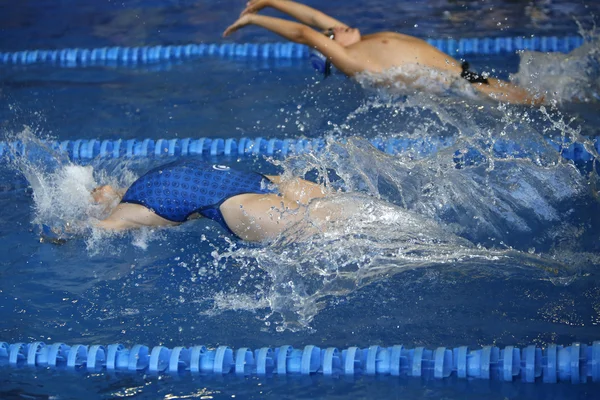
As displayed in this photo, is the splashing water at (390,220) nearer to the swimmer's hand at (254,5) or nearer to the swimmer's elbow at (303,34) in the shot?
the swimmer's elbow at (303,34)

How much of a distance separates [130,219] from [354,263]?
0.85 m

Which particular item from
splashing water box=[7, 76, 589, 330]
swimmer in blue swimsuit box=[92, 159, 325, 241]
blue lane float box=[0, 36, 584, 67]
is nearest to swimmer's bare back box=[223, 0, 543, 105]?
splashing water box=[7, 76, 589, 330]

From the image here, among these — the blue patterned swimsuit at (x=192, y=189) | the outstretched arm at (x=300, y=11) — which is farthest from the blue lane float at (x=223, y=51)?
the blue patterned swimsuit at (x=192, y=189)

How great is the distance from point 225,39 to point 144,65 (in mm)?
611

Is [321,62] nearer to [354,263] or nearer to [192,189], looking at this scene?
[192,189]

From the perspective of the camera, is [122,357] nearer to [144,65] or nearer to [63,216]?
[63,216]

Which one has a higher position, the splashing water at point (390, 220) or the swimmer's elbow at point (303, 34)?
the swimmer's elbow at point (303, 34)

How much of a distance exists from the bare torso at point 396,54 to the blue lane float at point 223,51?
93cm

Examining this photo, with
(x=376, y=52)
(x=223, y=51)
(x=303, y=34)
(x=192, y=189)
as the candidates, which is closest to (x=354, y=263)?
(x=192, y=189)

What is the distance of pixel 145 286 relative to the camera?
116 inches

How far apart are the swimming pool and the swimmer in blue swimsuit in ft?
0.34

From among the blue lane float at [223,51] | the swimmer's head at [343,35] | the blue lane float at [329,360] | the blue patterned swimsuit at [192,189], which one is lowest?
the blue lane float at [329,360]

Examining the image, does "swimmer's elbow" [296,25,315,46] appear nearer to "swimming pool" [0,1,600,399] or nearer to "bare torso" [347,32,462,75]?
"bare torso" [347,32,462,75]

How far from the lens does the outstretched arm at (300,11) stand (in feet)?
14.9
